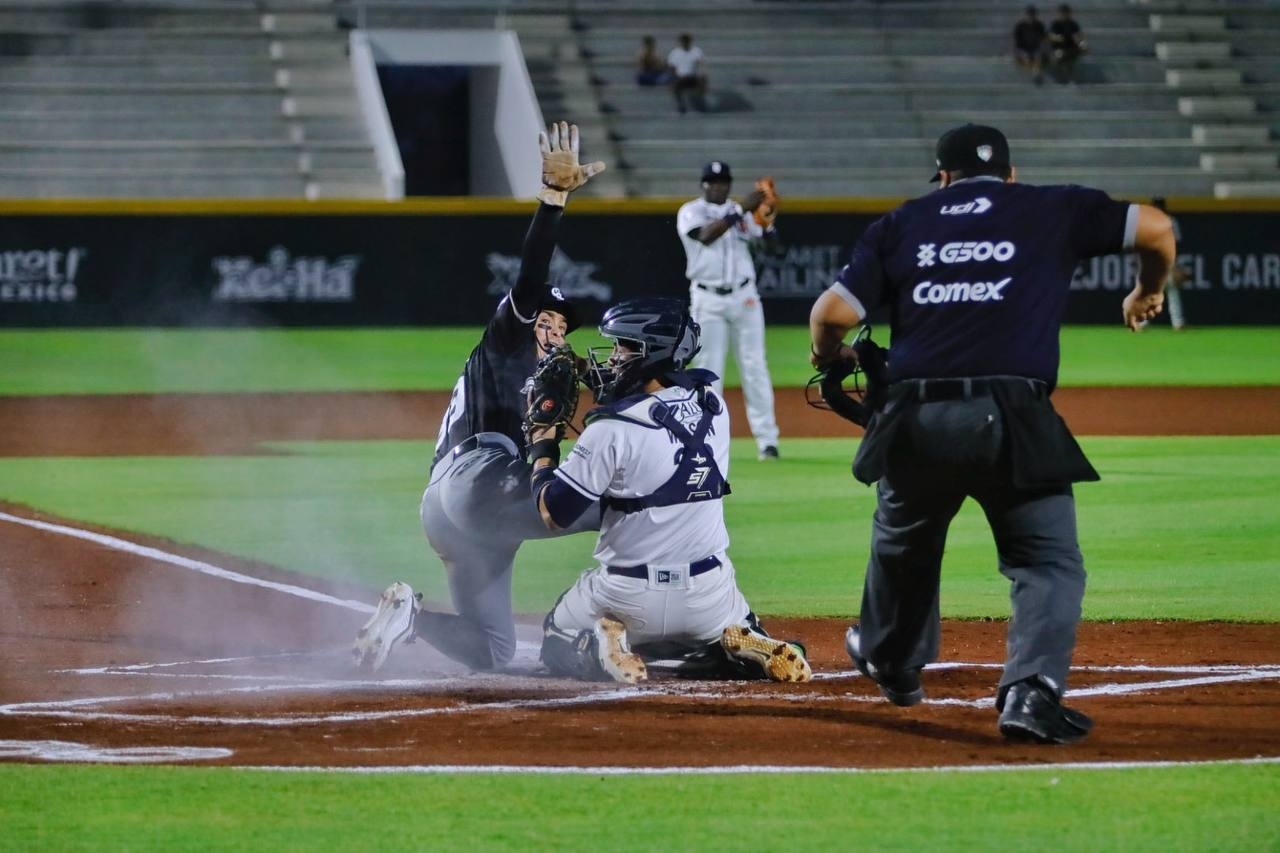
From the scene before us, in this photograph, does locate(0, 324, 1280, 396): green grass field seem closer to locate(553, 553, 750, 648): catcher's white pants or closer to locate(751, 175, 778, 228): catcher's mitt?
locate(751, 175, 778, 228): catcher's mitt

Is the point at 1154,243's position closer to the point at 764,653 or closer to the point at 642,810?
the point at 764,653

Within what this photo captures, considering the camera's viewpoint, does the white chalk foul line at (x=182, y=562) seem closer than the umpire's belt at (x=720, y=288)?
Yes

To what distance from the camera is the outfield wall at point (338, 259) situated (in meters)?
28.5

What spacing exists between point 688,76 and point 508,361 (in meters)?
27.9

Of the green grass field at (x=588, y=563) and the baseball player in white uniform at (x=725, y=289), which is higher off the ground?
the baseball player in white uniform at (x=725, y=289)

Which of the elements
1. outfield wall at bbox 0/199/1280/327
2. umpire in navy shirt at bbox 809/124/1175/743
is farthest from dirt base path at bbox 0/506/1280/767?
outfield wall at bbox 0/199/1280/327

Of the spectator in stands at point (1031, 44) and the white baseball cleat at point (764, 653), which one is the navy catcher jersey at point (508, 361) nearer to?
the white baseball cleat at point (764, 653)

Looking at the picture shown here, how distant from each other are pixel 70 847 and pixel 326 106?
98.5 ft

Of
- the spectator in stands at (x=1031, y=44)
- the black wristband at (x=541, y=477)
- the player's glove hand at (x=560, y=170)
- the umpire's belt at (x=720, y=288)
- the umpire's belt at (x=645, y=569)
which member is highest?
the spectator in stands at (x=1031, y=44)

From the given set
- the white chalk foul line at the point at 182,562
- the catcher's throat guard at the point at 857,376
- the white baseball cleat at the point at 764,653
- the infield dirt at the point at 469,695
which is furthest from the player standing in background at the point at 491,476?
the white chalk foul line at the point at 182,562

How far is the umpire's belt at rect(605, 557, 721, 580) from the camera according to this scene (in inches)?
297

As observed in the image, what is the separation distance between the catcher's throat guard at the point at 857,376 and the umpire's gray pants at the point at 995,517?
0.80 ft

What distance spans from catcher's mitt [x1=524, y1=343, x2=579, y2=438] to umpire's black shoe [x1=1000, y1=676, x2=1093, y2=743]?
2047 millimetres

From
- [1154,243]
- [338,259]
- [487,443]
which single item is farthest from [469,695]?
[338,259]
